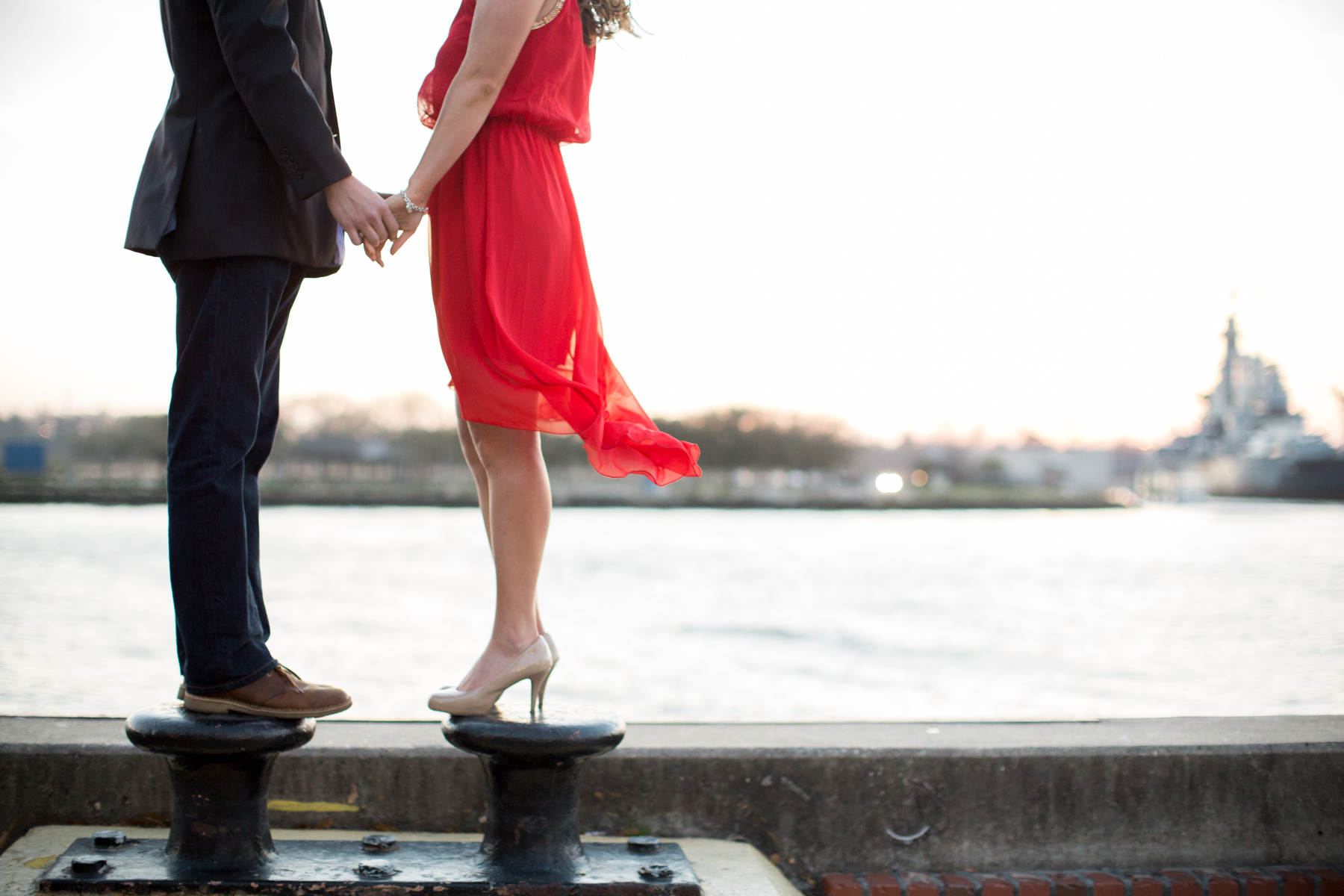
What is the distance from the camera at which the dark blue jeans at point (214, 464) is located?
5.76ft

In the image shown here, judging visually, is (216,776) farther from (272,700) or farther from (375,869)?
(375,869)

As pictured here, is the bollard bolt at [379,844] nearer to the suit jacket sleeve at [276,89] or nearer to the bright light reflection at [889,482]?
the suit jacket sleeve at [276,89]

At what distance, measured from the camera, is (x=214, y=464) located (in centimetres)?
177

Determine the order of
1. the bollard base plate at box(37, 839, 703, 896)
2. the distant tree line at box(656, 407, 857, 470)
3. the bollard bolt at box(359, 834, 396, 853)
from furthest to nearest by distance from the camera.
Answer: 1. the distant tree line at box(656, 407, 857, 470)
2. the bollard bolt at box(359, 834, 396, 853)
3. the bollard base plate at box(37, 839, 703, 896)

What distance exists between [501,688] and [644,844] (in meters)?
0.42

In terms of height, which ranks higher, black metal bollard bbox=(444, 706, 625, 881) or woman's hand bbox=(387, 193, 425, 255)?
woman's hand bbox=(387, 193, 425, 255)

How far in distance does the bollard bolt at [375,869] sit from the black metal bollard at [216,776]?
0.19 meters

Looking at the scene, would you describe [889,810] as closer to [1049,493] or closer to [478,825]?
[478,825]

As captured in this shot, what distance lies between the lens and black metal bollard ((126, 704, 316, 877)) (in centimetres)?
172

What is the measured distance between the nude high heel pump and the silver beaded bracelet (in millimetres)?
877

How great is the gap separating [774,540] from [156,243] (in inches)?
1917

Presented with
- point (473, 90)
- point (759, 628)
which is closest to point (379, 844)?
point (473, 90)

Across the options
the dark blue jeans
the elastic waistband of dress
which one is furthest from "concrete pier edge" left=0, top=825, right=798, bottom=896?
the elastic waistband of dress

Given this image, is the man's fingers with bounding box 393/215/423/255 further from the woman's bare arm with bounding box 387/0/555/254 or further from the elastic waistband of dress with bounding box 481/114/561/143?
the elastic waistband of dress with bounding box 481/114/561/143
